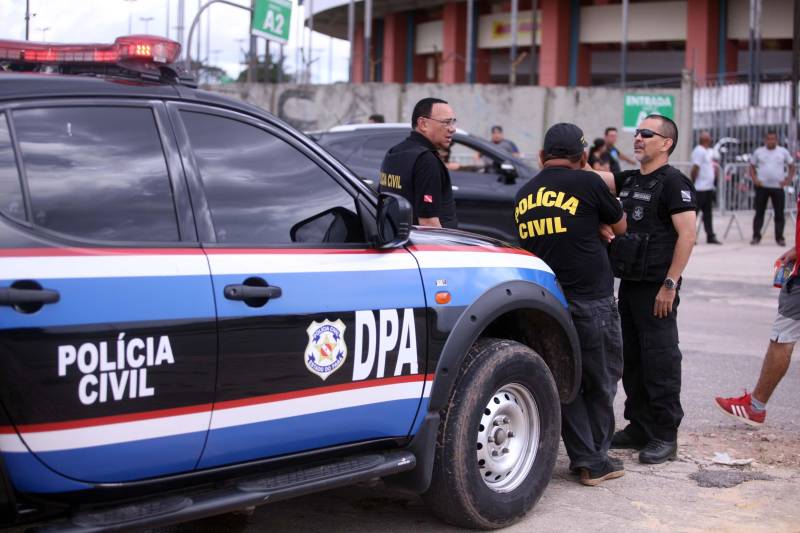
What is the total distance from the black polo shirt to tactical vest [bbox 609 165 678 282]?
131cm

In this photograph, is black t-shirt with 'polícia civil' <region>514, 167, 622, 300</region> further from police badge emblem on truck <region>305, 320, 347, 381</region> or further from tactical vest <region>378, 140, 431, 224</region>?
police badge emblem on truck <region>305, 320, 347, 381</region>

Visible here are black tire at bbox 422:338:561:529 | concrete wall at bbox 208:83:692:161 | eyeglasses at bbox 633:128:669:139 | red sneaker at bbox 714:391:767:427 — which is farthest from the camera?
concrete wall at bbox 208:83:692:161

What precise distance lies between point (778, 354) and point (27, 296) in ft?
15.3

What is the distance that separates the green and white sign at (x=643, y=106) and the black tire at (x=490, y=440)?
19412mm

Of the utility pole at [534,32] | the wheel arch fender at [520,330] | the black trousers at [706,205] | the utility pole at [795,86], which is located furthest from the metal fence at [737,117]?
the wheel arch fender at [520,330]

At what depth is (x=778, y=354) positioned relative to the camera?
6344 mm

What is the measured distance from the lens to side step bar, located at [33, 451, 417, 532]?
3.31 metres

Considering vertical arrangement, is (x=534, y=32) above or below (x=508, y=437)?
above

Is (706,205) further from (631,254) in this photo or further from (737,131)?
(631,254)

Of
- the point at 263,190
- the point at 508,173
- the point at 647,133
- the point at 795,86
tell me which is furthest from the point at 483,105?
the point at 263,190

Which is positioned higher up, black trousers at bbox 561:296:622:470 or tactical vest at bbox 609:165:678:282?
tactical vest at bbox 609:165:678:282

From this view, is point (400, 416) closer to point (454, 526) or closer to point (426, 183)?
point (454, 526)

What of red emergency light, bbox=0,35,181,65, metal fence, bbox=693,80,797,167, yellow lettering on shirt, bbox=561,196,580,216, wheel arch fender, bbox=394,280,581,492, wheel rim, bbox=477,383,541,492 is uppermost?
metal fence, bbox=693,80,797,167

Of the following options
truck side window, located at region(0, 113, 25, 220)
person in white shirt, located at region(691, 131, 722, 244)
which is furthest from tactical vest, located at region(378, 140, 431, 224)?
person in white shirt, located at region(691, 131, 722, 244)
